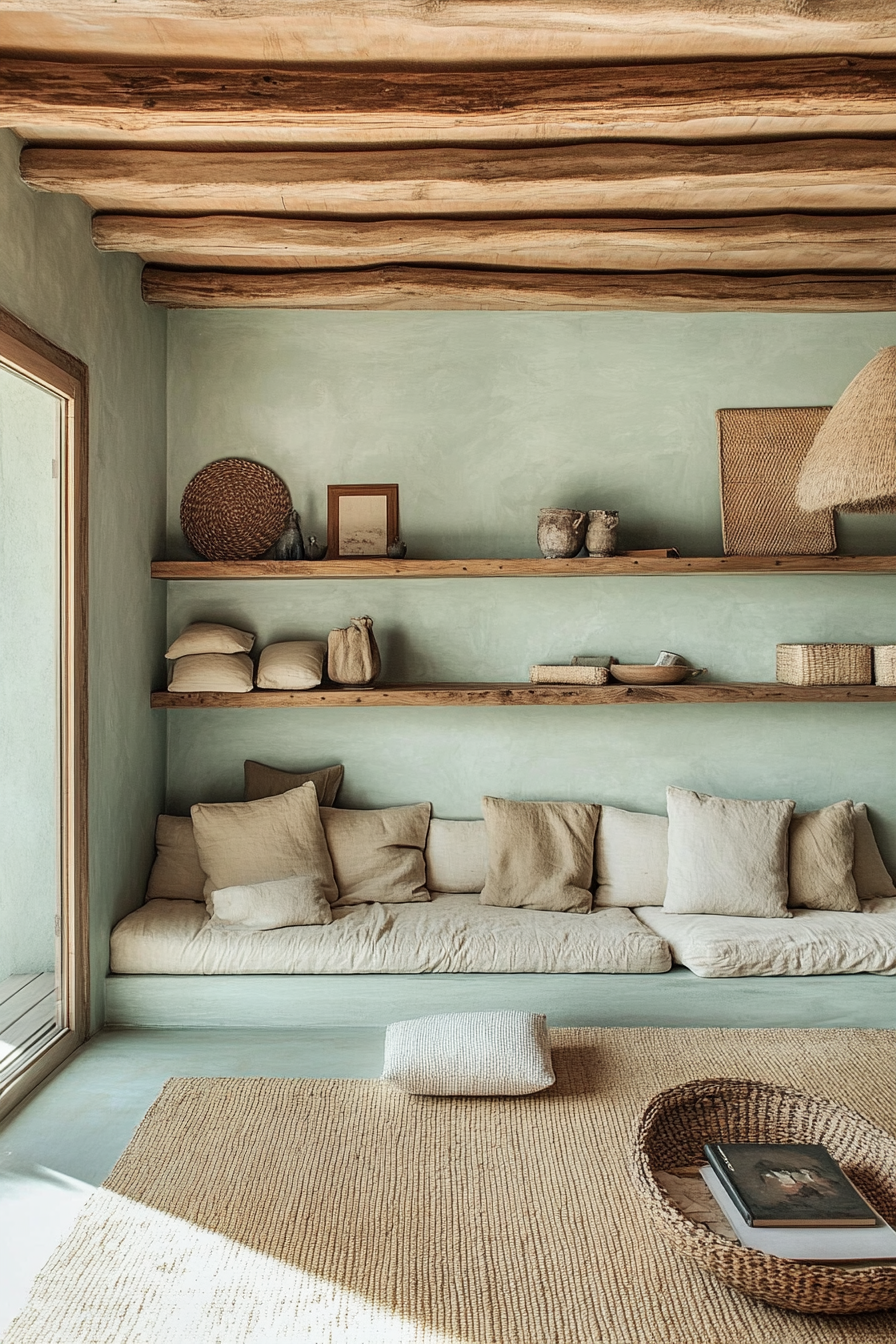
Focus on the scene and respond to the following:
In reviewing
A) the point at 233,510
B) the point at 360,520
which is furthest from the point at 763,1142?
the point at 233,510

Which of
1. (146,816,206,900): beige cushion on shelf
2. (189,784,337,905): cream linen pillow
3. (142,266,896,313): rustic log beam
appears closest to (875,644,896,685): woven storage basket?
(142,266,896,313): rustic log beam

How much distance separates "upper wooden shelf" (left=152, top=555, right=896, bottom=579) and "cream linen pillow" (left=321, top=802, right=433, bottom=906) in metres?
0.97

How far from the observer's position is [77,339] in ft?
10.1

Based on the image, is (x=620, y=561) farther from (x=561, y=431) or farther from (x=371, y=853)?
(x=371, y=853)

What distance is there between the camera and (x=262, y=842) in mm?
3639

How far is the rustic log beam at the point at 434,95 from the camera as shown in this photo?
2.35m

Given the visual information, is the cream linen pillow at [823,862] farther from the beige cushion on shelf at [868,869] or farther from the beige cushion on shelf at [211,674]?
the beige cushion on shelf at [211,674]

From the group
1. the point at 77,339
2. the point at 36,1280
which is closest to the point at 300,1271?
the point at 36,1280

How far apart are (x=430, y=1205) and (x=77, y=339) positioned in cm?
266

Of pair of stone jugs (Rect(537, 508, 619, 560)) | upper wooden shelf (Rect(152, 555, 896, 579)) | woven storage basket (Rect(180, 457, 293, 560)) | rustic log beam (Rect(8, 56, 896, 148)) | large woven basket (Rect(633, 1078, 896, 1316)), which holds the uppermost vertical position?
rustic log beam (Rect(8, 56, 896, 148))

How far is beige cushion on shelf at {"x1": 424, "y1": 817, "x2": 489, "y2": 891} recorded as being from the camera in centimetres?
391

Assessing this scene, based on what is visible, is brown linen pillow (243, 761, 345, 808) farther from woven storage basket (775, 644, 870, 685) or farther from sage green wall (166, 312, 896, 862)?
woven storage basket (775, 644, 870, 685)

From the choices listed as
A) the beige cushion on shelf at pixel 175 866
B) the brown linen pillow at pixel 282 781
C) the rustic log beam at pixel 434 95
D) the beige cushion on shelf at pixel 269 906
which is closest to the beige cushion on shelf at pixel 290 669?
the brown linen pillow at pixel 282 781

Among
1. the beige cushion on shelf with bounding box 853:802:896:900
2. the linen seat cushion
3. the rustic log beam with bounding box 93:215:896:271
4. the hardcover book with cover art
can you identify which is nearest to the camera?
the hardcover book with cover art
